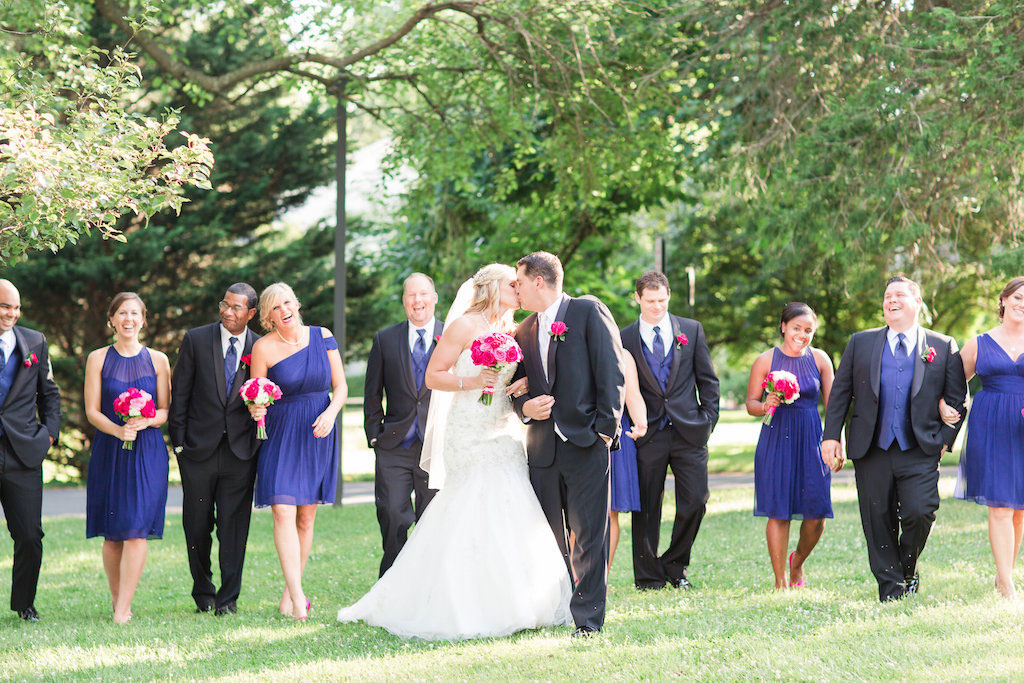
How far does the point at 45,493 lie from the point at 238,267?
548 centimetres

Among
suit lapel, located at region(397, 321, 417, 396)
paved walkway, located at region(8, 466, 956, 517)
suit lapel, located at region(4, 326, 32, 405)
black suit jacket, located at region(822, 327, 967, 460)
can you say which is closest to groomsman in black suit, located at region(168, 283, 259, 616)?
suit lapel, located at region(4, 326, 32, 405)

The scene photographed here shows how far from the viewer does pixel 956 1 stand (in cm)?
1124

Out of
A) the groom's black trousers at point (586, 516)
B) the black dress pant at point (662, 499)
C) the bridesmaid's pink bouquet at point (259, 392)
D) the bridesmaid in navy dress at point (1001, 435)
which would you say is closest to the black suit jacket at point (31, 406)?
the bridesmaid's pink bouquet at point (259, 392)

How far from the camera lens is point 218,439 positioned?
7707 mm

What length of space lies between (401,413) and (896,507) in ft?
11.8

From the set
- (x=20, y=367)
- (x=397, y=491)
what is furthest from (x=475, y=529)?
(x=20, y=367)

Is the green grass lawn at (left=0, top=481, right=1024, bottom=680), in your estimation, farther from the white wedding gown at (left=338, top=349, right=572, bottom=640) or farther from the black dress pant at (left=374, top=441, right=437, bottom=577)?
the black dress pant at (left=374, top=441, right=437, bottom=577)

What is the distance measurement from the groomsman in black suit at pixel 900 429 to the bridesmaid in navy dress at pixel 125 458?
4902 millimetres

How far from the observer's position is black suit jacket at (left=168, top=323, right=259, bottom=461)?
7.70 meters

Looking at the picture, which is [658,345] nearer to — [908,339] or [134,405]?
[908,339]

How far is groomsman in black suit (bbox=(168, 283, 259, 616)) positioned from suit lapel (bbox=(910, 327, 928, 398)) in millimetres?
4677

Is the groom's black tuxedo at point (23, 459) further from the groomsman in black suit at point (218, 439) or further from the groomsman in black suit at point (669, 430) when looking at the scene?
the groomsman in black suit at point (669, 430)

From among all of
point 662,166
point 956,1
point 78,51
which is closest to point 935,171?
point 956,1

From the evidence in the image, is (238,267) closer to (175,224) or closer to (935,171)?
(175,224)
